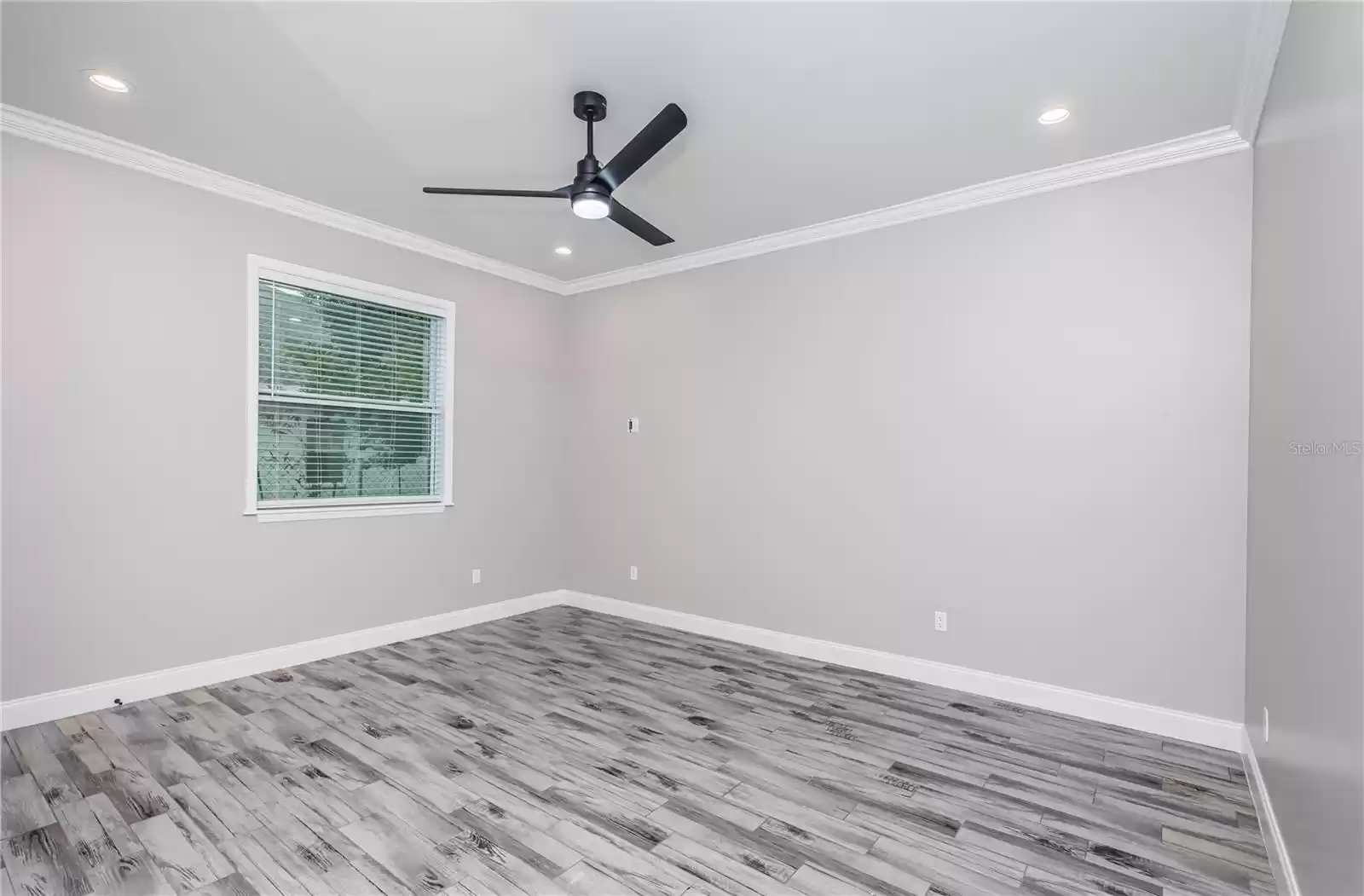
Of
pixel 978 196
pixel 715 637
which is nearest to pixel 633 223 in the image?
pixel 978 196

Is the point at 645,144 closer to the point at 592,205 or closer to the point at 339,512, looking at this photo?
the point at 592,205

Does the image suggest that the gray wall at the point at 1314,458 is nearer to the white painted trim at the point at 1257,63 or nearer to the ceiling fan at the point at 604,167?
the white painted trim at the point at 1257,63

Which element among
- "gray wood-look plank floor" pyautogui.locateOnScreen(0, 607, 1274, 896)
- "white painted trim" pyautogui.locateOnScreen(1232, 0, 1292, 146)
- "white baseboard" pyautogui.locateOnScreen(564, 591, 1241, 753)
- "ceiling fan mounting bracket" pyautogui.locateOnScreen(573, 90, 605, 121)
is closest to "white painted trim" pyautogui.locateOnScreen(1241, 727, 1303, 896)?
"gray wood-look plank floor" pyautogui.locateOnScreen(0, 607, 1274, 896)

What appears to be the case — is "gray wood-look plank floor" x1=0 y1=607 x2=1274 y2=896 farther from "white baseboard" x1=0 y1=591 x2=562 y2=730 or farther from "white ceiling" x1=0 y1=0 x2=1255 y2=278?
"white ceiling" x1=0 y1=0 x2=1255 y2=278

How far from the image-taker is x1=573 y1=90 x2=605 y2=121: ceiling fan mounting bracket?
264cm

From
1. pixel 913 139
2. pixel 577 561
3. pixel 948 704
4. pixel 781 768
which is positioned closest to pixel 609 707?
pixel 781 768

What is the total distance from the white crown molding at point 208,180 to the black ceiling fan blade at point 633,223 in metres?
2.10

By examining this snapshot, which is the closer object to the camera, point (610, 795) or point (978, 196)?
point (610, 795)

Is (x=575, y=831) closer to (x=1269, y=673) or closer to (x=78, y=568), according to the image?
(x=1269, y=673)

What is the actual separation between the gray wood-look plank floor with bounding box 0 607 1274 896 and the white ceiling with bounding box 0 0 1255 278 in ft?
8.84

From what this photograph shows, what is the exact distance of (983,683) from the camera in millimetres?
3500

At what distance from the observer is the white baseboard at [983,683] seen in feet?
9.65

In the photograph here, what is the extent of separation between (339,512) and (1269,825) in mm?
4567

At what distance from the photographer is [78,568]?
10.1ft
